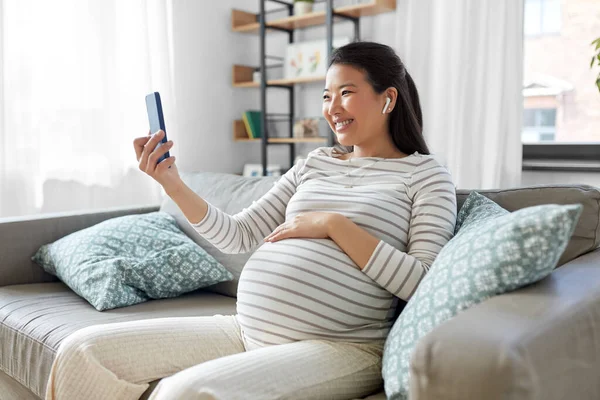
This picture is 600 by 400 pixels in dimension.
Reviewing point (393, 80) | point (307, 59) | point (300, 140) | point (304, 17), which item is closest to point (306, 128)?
point (300, 140)

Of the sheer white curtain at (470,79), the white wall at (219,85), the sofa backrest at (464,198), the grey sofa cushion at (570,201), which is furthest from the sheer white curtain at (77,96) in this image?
the grey sofa cushion at (570,201)

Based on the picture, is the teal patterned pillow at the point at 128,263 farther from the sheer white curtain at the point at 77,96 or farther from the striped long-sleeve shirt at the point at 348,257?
the sheer white curtain at the point at 77,96

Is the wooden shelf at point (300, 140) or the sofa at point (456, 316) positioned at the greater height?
the wooden shelf at point (300, 140)

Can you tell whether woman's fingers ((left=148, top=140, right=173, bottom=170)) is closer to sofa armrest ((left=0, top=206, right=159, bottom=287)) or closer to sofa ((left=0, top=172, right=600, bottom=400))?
sofa ((left=0, top=172, right=600, bottom=400))

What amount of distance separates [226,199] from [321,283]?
894 mm

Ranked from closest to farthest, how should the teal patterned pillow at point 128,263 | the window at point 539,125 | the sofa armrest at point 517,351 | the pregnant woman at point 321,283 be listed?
1. the sofa armrest at point 517,351
2. the pregnant woman at point 321,283
3. the teal patterned pillow at point 128,263
4. the window at point 539,125

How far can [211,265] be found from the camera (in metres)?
1.84

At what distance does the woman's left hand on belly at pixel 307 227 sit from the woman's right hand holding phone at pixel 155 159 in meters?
0.25

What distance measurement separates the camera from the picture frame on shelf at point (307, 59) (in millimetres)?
3078

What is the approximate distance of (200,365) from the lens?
101cm

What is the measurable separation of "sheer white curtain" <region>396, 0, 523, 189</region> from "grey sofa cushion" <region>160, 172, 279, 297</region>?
1.07 m

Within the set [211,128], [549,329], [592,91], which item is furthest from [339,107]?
[211,128]

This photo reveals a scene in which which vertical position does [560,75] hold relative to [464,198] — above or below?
above

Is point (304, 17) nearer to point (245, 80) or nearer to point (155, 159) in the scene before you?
point (245, 80)
